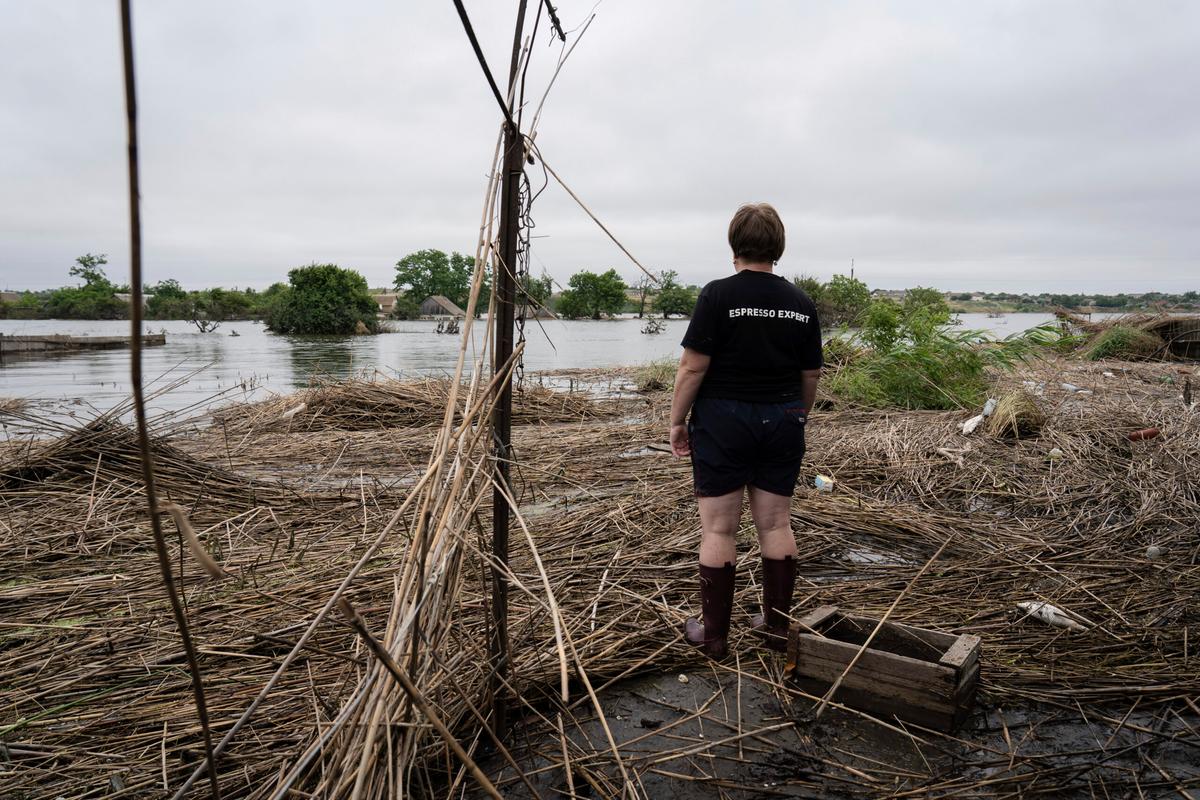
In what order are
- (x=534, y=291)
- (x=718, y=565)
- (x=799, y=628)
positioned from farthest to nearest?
(x=718, y=565)
(x=799, y=628)
(x=534, y=291)

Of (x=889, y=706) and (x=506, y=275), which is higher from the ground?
(x=506, y=275)

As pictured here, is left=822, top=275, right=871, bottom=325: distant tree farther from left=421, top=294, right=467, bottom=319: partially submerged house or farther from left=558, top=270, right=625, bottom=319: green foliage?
left=421, top=294, right=467, bottom=319: partially submerged house

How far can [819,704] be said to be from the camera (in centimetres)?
245

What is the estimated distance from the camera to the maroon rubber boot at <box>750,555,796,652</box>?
2795 mm

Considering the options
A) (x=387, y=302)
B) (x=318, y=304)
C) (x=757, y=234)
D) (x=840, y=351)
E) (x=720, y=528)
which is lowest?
(x=720, y=528)

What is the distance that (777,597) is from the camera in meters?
2.81

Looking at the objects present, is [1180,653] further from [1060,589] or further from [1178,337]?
[1178,337]

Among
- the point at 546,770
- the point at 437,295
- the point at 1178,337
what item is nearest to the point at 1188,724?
the point at 546,770

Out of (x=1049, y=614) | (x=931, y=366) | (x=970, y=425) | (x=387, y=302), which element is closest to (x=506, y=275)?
(x=1049, y=614)

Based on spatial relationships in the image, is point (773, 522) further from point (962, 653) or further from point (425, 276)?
point (425, 276)

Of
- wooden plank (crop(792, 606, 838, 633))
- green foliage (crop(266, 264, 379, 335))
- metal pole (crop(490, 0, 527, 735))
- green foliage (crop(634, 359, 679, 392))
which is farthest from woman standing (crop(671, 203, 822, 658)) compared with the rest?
green foliage (crop(266, 264, 379, 335))

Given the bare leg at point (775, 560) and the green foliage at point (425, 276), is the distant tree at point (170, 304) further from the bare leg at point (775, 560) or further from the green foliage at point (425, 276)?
the bare leg at point (775, 560)

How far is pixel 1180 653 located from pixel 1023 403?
4.24 meters

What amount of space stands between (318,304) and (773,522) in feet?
203
